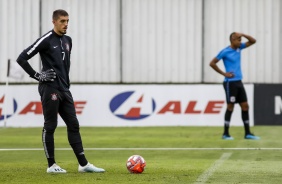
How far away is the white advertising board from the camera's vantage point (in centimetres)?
2538

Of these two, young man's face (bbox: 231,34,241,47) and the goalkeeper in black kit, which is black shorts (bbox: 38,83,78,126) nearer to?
the goalkeeper in black kit

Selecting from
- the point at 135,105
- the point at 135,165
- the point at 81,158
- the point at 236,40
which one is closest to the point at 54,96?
the point at 81,158

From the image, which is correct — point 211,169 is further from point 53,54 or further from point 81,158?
point 53,54

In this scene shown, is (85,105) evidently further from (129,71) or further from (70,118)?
(70,118)

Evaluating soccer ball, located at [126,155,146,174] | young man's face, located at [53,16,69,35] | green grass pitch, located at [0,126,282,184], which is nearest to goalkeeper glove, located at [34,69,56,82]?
young man's face, located at [53,16,69,35]

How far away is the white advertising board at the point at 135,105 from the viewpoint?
25375mm

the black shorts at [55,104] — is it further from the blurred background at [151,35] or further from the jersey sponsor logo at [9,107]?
the blurred background at [151,35]

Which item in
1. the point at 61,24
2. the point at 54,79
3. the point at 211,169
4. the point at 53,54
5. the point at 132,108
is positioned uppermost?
the point at 61,24

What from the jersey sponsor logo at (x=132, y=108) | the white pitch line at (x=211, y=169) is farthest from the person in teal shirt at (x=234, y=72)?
the jersey sponsor logo at (x=132, y=108)

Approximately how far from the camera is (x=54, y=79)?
1162 centimetres

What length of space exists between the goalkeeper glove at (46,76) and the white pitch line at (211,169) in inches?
Answer: 93.1

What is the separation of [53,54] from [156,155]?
4.13 metres

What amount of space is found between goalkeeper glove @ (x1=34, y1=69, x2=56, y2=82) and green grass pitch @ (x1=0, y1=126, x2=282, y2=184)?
1.27 meters

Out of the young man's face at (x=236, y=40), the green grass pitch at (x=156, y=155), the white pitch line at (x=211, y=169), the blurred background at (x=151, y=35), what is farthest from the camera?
the blurred background at (x=151, y=35)
